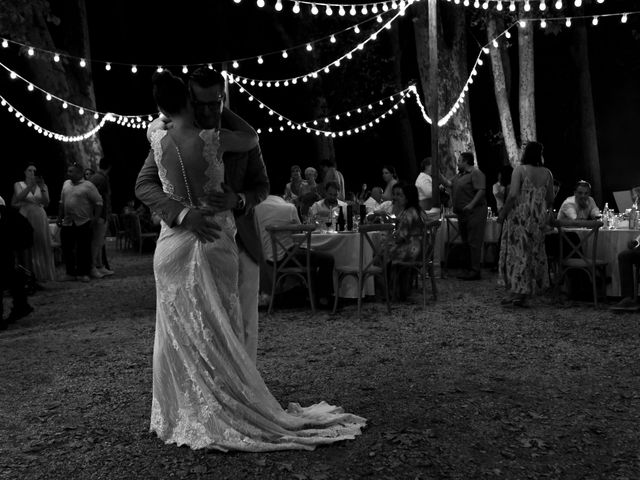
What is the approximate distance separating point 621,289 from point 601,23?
13.6 meters

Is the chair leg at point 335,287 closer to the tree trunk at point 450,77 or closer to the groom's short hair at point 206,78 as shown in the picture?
the groom's short hair at point 206,78

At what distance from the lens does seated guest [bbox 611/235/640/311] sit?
22.4 feet

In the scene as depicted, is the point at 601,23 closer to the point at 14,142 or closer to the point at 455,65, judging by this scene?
the point at 455,65

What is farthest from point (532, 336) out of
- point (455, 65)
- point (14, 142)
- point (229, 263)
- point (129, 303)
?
point (14, 142)

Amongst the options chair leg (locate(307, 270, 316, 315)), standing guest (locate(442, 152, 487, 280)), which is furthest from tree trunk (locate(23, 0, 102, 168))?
chair leg (locate(307, 270, 316, 315))

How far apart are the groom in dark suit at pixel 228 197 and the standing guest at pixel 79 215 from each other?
21.9ft

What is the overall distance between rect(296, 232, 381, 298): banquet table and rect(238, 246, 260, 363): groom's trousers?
12.0 feet

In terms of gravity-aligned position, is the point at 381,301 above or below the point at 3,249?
below

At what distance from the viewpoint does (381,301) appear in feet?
25.3

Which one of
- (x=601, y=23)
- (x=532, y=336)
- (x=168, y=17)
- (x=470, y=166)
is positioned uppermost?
(x=168, y=17)

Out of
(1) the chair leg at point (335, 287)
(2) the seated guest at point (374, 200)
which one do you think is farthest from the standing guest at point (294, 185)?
(1) the chair leg at point (335, 287)

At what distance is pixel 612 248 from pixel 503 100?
8175 millimetres

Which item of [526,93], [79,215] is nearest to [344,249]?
[79,215]

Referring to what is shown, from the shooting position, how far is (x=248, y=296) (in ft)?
11.5
